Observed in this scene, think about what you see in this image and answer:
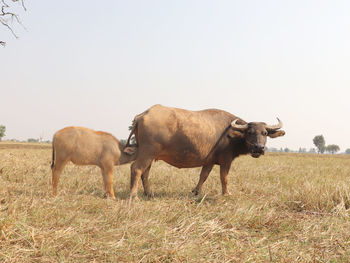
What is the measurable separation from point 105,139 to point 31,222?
112 inches

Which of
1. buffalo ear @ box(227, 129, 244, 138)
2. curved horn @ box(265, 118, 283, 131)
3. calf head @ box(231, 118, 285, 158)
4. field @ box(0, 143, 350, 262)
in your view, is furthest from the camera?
curved horn @ box(265, 118, 283, 131)

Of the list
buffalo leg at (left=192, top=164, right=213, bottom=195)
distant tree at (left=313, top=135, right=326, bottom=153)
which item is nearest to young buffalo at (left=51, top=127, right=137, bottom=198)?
buffalo leg at (left=192, top=164, right=213, bottom=195)

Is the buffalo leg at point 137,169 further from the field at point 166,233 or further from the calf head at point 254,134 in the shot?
the calf head at point 254,134

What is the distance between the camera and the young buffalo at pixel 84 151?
5766 millimetres

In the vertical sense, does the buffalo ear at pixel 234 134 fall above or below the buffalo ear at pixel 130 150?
above

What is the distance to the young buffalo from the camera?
227 inches

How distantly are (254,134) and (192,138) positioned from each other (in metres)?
1.23

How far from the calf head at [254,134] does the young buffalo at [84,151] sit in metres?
2.13

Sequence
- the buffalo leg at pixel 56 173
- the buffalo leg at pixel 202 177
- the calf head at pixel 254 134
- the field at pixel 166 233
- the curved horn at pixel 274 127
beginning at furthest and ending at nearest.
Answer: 1. the buffalo leg at pixel 202 177
2. the curved horn at pixel 274 127
3. the calf head at pixel 254 134
4. the buffalo leg at pixel 56 173
5. the field at pixel 166 233

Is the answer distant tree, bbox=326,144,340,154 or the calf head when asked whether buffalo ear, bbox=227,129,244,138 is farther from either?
distant tree, bbox=326,144,340,154

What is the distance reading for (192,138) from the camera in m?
5.90

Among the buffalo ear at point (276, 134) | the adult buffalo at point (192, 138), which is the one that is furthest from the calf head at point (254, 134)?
the buffalo ear at point (276, 134)

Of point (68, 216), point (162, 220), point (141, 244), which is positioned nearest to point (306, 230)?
point (162, 220)

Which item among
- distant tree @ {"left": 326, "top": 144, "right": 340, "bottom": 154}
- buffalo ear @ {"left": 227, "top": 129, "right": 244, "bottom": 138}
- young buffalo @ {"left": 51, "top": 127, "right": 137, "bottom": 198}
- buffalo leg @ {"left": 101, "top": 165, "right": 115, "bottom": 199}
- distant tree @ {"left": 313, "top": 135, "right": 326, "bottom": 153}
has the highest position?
buffalo ear @ {"left": 227, "top": 129, "right": 244, "bottom": 138}
